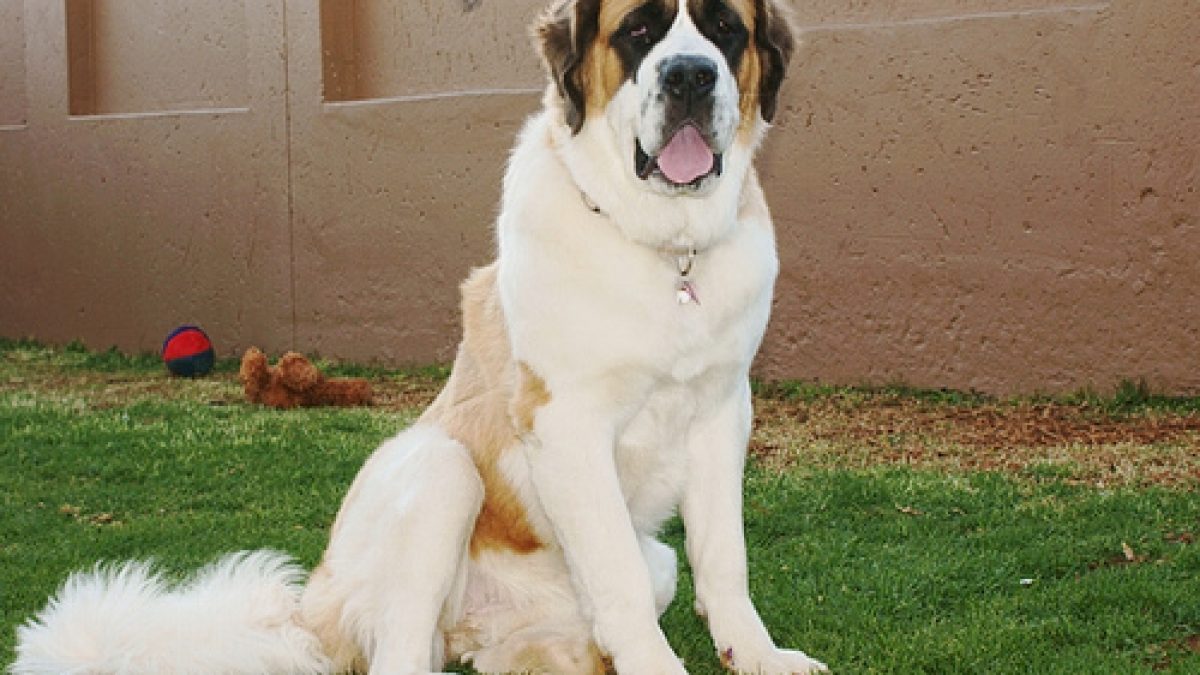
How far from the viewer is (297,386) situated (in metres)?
7.59

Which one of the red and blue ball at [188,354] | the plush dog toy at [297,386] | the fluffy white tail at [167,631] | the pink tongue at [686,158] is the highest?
the pink tongue at [686,158]

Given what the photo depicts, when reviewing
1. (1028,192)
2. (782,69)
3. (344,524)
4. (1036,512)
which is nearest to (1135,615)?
(1036,512)

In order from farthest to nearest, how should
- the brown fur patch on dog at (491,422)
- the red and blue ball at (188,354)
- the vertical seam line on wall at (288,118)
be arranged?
the vertical seam line on wall at (288,118)
the red and blue ball at (188,354)
the brown fur patch on dog at (491,422)

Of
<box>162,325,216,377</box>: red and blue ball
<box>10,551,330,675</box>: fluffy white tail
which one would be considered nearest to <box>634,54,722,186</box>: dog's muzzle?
<box>10,551,330,675</box>: fluffy white tail

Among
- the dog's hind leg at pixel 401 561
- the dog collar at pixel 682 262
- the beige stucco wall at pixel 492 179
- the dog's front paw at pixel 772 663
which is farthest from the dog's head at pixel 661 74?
the beige stucco wall at pixel 492 179

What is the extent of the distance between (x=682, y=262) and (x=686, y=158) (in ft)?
0.70

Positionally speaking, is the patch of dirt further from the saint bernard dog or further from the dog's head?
the dog's head

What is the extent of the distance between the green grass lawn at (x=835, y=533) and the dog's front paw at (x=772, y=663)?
13 centimetres

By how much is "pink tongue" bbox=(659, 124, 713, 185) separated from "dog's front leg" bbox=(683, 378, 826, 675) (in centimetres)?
45

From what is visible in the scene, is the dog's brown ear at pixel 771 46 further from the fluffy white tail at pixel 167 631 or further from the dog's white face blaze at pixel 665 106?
the fluffy white tail at pixel 167 631

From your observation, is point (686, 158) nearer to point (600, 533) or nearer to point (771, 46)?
point (771, 46)

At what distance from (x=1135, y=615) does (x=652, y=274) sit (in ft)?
4.75

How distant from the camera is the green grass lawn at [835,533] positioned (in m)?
3.52

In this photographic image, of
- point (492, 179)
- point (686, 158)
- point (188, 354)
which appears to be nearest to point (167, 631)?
point (686, 158)
